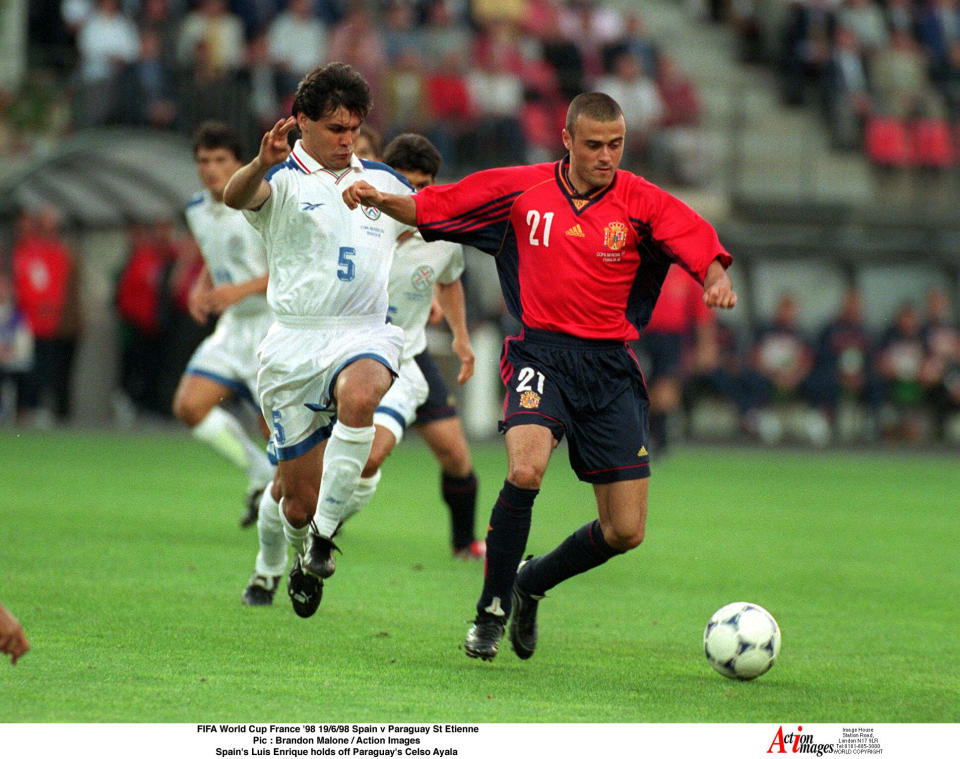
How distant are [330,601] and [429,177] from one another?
7.47ft

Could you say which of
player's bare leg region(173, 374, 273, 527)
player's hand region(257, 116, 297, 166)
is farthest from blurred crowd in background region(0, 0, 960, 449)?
player's hand region(257, 116, 297, 166)

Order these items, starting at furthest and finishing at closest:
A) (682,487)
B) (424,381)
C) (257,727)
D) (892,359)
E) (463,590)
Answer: (892,359) → (682,487) → (424,381) → (463,590) → (257,727)

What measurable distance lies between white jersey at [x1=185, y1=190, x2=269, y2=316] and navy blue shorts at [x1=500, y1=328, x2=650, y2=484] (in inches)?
151

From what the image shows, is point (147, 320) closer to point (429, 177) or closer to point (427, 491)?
point (427, 491)

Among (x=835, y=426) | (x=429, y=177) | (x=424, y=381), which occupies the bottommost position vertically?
(x=835, y=426)

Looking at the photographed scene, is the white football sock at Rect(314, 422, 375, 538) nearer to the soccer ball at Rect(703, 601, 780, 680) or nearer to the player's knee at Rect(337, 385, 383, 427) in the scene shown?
the player's knee at Rect(337, 385, 383, 427)

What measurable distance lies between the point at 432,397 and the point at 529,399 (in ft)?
9.84

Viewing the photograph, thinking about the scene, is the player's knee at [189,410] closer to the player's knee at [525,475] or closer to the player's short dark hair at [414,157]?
the player's short dark hair at [414,157]

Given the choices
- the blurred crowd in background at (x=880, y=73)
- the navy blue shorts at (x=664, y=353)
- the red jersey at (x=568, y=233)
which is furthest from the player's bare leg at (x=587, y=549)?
the blurred crowd in background at (x=880, y=73)

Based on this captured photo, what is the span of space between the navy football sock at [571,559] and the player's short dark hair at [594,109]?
1608 mm

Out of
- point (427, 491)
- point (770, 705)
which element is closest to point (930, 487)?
point (427, 491)

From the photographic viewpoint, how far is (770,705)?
5.71m

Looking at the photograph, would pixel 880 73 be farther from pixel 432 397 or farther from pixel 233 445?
pixel 432 397

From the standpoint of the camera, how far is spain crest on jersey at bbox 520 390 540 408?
638cm
